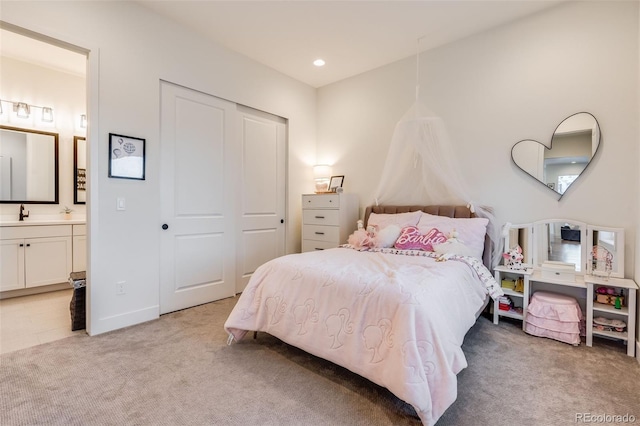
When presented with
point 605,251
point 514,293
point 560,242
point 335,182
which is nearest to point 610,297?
point 605,251

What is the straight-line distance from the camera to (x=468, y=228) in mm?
2803

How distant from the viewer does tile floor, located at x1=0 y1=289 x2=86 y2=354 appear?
2.34 meters

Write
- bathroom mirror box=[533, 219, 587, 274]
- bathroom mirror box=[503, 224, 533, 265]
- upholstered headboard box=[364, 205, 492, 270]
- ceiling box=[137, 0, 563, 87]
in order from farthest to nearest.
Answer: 1. upholstered headboard box=[364, 205, 492, 270]
2. bathroom mirror box=[503, 224, 533, 265]
3. ceiling box=[137, 0, 563, 87]
4. bathroom mirror box=[533, 219, 587, 274]

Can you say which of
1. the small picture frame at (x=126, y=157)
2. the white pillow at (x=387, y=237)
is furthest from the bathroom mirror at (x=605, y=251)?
the small picture frame at (x=126, y=157)

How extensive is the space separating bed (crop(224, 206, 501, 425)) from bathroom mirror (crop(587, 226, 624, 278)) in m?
0.84

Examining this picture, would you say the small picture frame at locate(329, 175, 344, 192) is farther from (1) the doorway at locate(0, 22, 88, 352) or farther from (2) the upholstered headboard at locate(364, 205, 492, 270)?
(1) the doorway at locate(0, 22, 88, 352)

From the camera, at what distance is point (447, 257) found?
246cm

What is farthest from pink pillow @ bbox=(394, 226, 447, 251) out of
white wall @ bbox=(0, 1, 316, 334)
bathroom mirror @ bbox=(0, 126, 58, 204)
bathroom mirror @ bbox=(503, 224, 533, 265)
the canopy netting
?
bathroom mirror @ bbox=(0, 126, 58, 204)

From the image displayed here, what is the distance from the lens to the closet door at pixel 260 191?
3.64 metres

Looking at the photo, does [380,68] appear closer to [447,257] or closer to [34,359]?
[447,257]

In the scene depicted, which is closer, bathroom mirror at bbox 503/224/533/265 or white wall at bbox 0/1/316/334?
white wall at bbox 0/1/316/334

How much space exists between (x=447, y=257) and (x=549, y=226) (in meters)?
1.08

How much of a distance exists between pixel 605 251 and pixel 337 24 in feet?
10.2

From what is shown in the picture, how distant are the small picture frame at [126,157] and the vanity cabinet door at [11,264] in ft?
6.38
